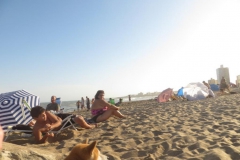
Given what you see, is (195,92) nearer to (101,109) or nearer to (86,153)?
(101,109)

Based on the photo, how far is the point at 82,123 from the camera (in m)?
4.93

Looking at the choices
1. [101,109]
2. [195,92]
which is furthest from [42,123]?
[195,92]

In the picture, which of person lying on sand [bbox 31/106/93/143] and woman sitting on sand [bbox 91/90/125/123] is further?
woman sitting on sand [bbox 91/90/125/123]

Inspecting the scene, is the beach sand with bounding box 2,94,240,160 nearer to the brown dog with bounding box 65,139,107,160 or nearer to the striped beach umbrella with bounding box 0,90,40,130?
the striped beach umbrella with bounding box 0,90,40,130

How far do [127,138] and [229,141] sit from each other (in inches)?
63.8

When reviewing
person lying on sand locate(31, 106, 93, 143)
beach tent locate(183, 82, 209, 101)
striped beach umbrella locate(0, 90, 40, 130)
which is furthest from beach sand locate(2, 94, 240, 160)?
beach tent locate(183, 82, 209, 101)

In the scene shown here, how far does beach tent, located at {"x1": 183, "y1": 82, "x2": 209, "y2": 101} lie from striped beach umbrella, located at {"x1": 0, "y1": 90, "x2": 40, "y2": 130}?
29.0ft

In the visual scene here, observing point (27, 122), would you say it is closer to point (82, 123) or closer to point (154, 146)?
point (82, 123)

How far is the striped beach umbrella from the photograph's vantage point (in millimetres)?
4558

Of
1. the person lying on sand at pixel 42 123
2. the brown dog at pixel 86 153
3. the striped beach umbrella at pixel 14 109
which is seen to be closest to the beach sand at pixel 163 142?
the person lying on sand at pixel 42 123

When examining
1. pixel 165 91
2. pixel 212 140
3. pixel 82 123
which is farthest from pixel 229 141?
pixel 165 91

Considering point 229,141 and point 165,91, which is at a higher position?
point 165,91

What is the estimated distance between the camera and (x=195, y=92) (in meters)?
11.6

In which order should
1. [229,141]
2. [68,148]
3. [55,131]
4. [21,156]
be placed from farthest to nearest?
[55,131] → [68,148] → [229,141] → [21,156]
